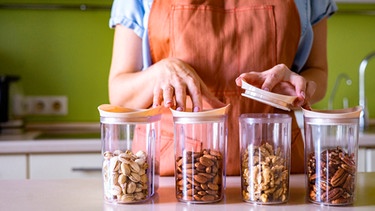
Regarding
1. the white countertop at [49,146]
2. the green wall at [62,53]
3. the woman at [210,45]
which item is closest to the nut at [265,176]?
the woman at [210,45]

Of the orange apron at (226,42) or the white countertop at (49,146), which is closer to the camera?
the orange apron at (226,42)

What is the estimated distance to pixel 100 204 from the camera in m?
0.85

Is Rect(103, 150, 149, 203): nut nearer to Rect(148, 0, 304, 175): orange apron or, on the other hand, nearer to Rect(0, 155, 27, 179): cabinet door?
Rect(148, 0, 304, 175): orange apron

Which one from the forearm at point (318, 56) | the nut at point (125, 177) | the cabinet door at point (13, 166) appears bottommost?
the cabinet door at point (13, 166)

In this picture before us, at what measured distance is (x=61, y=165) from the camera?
1.96 meters

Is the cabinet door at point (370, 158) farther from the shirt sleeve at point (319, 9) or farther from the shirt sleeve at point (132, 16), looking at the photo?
the shirt sleeve at point (132, 16)

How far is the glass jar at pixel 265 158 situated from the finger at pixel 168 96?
5.0 inches

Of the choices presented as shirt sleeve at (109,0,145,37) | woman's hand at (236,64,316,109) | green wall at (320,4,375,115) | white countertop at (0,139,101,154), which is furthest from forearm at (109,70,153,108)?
green wall at (320,4,375,115)

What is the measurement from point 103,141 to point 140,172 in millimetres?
84

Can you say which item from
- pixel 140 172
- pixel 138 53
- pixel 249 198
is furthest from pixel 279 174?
pixel 138 53

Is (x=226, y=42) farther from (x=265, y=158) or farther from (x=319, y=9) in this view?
(x=265, y=158)

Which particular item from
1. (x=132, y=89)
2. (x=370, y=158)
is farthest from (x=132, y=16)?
(x=370, y=158)

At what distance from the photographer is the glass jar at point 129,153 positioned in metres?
0.84

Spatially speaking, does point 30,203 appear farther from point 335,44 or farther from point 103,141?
point 335,44
